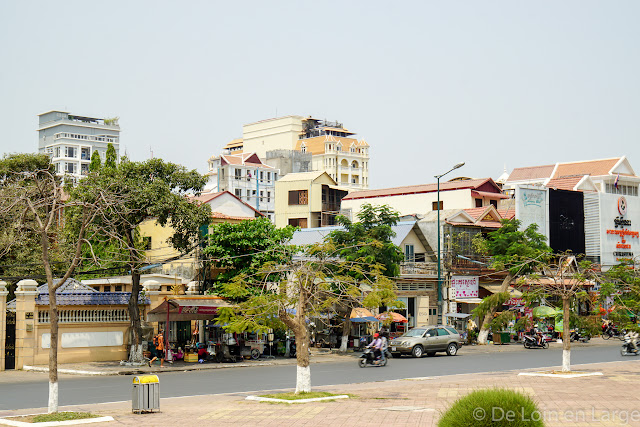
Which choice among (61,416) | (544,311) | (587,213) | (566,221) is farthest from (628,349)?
(587,213)

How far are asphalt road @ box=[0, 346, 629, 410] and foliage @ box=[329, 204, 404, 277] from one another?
560 centimetres

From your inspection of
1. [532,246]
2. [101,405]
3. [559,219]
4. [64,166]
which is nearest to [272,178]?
[64,166]

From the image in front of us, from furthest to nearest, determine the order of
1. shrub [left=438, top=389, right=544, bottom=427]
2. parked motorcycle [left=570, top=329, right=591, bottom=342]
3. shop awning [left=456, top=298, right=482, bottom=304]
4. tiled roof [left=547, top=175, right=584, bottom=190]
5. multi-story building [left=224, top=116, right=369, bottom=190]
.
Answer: multi-story building [left=224, top=116, right=369, bottom=190] < tiled roof [left=547, top=175, right=584, bottom=190] < shop awning [left=456, top=298, right=482, bottom=304] < parked motorcycle [left=570, top=329, right=591, bottom=342] < shrub [left=438, top=389, right=544, bottom=427]

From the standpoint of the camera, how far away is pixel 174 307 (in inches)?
1315

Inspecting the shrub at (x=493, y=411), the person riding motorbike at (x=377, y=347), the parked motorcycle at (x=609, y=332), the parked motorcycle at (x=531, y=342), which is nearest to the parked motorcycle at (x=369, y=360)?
the person riding motorbike at (x=377, y=347)

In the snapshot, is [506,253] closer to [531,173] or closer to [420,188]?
[420,188]

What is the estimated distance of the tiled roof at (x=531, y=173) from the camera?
82.3m

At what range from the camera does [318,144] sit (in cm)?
15450

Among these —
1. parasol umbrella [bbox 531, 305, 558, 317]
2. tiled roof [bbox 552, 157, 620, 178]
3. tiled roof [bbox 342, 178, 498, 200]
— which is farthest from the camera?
tiled roof [bbox 552, 157, 620, 178]

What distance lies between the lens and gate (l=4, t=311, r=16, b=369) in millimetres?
31422

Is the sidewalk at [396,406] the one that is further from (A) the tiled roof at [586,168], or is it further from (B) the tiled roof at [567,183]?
(A) the tiled roof at [586,168]

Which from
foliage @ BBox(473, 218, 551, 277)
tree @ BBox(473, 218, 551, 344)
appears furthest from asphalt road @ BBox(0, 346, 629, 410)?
foliage @ BBox(473, 218, 551, 277)

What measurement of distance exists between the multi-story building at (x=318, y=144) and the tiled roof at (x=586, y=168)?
72.3m

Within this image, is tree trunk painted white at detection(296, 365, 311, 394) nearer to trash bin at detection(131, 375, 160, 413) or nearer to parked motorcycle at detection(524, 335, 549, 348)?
trash bin at detection(131, 375, 160, 413)
